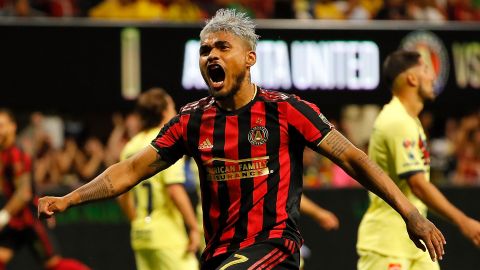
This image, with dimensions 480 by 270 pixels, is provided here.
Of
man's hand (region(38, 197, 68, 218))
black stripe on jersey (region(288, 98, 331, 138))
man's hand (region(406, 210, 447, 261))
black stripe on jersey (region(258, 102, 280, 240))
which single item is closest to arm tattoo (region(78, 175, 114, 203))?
man's hand (region(38, 197, 68, 218))

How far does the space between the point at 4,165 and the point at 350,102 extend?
3980 mm

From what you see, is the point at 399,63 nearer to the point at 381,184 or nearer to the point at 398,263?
the point at 398,263

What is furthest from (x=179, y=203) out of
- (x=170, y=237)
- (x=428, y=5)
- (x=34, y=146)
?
(x=428, y=5)

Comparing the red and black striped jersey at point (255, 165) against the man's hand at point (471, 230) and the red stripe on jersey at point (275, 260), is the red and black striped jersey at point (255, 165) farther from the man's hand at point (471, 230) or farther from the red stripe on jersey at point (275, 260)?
the man's hand at point (471, 230)

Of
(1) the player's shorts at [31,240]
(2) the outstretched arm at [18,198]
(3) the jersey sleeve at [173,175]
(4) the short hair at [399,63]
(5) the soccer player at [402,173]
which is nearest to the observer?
(5) the soccer player at [402,173]

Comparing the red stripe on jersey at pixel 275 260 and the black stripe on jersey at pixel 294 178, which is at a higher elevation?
the black stripe on jersey at pixel 294 178

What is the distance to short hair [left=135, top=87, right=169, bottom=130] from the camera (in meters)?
8.71

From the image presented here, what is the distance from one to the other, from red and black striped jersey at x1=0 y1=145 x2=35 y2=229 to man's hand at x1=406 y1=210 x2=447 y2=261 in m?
6.60

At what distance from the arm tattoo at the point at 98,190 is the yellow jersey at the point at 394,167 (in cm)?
213

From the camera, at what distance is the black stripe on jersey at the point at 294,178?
576 centimetres

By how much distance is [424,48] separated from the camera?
40.6 feet

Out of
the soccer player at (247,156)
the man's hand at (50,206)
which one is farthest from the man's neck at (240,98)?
the man's hand at (50,206)

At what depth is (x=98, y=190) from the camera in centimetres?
599

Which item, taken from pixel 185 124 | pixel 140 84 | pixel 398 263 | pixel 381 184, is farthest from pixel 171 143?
pixel 140 84
